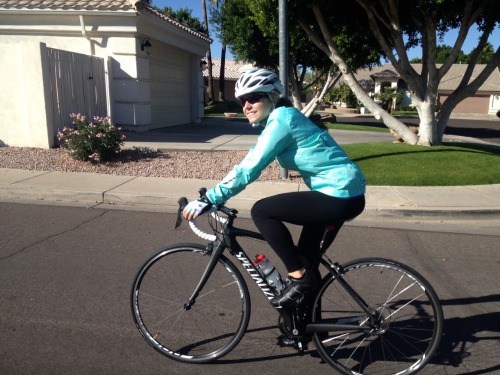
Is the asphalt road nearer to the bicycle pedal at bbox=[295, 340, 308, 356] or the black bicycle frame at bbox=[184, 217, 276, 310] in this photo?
the bicycle pedal at bbox=[295, 340, 308, 356]

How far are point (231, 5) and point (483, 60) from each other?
5981 cm

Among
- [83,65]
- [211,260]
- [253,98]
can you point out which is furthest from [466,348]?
[83,65]

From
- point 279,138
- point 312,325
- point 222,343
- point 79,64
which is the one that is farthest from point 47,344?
point 79,64

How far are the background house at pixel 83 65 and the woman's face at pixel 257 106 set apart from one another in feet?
32.2

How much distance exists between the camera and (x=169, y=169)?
978cm

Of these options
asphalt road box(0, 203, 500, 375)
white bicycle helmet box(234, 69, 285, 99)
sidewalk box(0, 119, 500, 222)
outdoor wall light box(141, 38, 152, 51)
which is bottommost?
asphalt road box(0, 203, 500, 375)

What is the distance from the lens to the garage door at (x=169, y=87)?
16609mm

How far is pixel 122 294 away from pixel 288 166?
7.32 feet

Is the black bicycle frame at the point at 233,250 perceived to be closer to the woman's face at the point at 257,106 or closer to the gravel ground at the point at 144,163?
the woman's face at the point at 257,106

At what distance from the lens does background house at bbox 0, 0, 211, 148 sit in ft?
37.5

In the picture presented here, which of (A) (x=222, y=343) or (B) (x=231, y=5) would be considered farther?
(B) (x=231, y=5)

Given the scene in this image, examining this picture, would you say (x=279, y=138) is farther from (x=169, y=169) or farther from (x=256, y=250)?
(x=169, y=169)

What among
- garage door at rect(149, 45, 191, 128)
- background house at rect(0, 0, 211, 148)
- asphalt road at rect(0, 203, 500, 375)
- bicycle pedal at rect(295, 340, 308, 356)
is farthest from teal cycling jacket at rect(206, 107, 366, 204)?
garage door at rect(149, 45, 191, 128)

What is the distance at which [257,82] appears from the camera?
278cm
